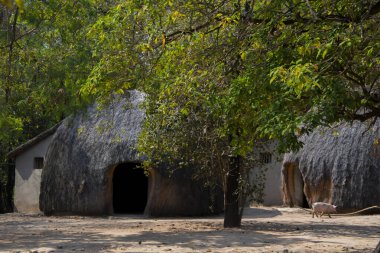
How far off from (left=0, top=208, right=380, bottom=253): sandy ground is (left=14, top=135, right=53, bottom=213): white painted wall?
484 centimetres

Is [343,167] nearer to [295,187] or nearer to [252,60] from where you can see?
[295,187]

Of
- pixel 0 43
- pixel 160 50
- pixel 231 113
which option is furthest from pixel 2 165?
pixel 231 113

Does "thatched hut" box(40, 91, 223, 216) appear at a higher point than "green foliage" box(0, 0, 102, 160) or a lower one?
lower

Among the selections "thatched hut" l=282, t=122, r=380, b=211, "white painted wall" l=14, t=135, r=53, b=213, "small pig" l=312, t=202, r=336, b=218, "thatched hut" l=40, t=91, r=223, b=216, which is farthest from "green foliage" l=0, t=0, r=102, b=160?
"white painted wall" l=14, t=135, r=53, b=213

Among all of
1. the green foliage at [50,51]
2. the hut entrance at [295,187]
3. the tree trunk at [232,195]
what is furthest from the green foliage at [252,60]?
the hut entrance at [295,187]

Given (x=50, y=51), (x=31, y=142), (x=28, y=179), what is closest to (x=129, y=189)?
(x=28, y=179)

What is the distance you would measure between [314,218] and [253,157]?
4604mm

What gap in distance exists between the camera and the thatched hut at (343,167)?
19.5 meters

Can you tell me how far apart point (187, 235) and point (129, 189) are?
11.0 meters

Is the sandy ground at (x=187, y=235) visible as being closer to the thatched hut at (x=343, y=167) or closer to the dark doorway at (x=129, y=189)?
the thatched hut at (x=343, y=167)

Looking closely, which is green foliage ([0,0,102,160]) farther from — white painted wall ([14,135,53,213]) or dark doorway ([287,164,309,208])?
dark doorway ([287,164,309,208])

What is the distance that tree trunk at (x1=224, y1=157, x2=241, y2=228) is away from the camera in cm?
1452

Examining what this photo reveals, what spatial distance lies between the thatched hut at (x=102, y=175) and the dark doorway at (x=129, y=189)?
3.55 m

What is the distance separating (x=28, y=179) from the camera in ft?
78.3
